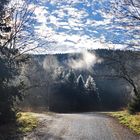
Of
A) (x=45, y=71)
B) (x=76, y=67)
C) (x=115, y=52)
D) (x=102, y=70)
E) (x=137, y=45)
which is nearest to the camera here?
(x=137, y=45)

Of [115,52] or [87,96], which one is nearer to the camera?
[115,52]

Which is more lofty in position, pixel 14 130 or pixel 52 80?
pixel 14 130

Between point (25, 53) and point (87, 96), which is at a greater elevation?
point (25, 53)

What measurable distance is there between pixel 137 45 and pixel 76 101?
203 feet

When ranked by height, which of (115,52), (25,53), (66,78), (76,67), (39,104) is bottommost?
(76,67)

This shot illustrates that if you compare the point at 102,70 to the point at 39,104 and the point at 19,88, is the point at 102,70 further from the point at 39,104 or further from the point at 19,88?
the point at 19,88

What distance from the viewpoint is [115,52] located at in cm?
4878

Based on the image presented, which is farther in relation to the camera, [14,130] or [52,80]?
[52,80]

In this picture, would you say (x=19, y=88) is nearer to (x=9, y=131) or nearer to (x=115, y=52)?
(x=9, y=131)

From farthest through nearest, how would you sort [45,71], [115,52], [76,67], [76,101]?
[76,67] < [45,71] < [76,101] < [115,52]

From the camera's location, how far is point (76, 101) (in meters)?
87.5

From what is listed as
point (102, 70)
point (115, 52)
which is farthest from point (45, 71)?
point (115, 52)

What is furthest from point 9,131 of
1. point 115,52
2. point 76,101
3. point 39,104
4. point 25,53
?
point 39,104

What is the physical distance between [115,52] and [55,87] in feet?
139
